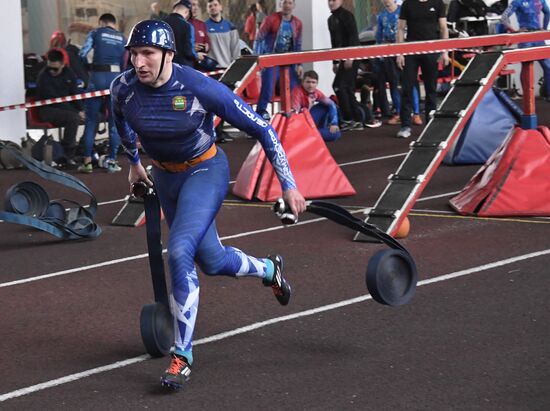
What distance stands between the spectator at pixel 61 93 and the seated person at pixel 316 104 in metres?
2.97

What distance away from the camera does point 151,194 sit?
7098 mm

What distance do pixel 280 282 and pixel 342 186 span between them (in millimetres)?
5566

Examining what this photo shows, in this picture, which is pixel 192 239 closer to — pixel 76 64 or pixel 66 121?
pixel 66 121

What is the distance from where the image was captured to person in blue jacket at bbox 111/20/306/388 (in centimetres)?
637

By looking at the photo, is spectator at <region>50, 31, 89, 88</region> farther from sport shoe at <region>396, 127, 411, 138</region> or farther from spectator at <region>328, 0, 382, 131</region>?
sport shoe at <region>396, 127, 411, 138</region>

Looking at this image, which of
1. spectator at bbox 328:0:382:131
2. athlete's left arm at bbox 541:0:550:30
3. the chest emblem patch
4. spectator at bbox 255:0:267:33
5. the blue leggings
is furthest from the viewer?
spectator at bbox 255:0:267:33

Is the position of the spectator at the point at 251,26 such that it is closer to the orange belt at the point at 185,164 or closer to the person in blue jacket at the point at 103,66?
the person in blue jacket at the point at 103,66

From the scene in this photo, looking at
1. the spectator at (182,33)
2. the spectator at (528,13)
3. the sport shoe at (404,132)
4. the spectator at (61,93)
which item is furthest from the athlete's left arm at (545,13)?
the spectator at (61,93)

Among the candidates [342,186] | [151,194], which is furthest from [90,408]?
[342,186]

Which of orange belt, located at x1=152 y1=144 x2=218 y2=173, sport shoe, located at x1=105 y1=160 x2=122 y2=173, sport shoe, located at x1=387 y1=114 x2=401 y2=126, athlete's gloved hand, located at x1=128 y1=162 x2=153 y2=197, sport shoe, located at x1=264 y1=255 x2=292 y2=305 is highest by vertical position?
orange belt, located at x1=152 y1=144 x2=218 y2=173

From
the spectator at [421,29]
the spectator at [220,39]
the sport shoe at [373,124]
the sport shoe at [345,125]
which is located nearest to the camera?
the spectator at [421,29]

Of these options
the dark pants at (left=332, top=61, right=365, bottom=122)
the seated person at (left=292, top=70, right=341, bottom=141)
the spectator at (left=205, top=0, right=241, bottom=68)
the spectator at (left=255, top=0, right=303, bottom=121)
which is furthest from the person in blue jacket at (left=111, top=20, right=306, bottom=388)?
the spectator at (left=205, top=0, right=241, bottom=68)

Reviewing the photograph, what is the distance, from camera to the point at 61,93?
16094mm

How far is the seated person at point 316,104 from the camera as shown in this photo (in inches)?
635
